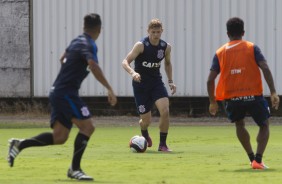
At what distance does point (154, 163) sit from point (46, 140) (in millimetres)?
2480

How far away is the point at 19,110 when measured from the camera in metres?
28.4

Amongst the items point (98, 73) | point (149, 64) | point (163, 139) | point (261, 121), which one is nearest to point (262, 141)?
point (261, 121)

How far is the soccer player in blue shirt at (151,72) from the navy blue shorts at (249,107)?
368cm

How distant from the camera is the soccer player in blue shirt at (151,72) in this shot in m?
16.8

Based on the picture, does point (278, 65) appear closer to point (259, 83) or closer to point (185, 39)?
point (185, 39)

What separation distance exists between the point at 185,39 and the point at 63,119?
15.9 m

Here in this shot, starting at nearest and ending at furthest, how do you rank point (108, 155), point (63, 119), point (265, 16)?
point (63, 119) → point (108, 155) → point (265, 16)

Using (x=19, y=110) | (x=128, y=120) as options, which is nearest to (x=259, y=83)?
(x=128, y=120)

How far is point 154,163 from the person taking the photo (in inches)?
551

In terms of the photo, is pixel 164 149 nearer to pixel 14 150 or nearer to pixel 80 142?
pixel 14 150

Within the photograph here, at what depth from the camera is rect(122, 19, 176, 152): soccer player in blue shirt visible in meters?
16.8

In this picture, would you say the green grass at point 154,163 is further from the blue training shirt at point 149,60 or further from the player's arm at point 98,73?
the blue training shirt at point 149,60

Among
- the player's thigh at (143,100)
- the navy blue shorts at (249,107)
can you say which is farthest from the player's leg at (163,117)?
the navy blue shorts at (249,107)

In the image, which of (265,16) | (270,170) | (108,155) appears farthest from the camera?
(265,16)
